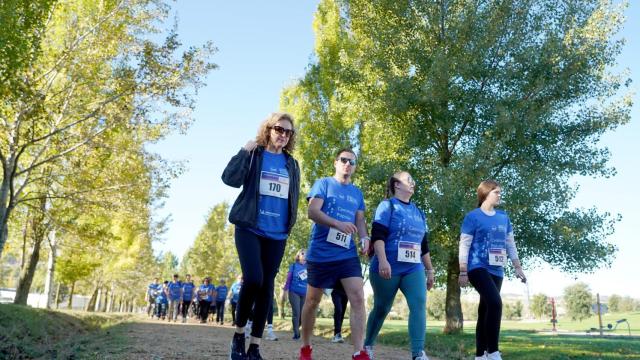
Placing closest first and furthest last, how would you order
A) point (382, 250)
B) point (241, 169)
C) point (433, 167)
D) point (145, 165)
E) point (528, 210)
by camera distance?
point (241, 169) < point (382, 250) < point (528, 210) < point (433, 167) < point (145, 165)

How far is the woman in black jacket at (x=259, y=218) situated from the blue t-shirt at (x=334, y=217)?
61cm

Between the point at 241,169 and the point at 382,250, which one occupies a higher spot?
the point at 241,169

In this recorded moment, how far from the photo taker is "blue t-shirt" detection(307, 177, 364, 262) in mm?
5449

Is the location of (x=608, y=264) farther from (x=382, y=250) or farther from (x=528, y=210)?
(x=382, y=250)

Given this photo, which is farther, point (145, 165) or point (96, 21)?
point (145, 165)

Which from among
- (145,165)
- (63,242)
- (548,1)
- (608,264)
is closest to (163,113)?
(145,165)

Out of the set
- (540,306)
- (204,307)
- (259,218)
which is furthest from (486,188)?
(540,306)

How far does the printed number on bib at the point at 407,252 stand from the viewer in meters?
6.14

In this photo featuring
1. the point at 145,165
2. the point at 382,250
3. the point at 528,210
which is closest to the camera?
the point at 382,250

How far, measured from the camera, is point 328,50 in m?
22.7

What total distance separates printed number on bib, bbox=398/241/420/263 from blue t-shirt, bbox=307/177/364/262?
732 millimetres

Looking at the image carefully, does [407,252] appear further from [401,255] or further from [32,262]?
[32,262]

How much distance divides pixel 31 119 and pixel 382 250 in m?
12.4

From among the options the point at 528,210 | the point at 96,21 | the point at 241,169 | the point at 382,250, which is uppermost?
the point at 96,21
